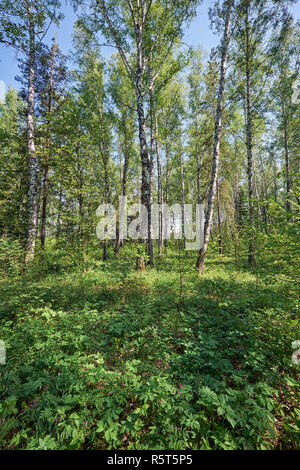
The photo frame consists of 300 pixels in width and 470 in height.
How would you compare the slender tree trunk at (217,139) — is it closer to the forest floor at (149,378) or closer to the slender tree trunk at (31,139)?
the forest floor at (149,378)

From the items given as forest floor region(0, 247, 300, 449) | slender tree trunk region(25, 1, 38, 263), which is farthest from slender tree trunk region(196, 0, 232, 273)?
slender tree trunk region(25, 1, 38, 263)

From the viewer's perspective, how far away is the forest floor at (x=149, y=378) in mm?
1913

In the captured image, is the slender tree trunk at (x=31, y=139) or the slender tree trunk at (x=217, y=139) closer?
the slender tree trunk at (x=217, y=139)

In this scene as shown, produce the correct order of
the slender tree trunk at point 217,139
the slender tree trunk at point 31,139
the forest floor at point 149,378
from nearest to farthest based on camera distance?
1. the forest floor at point 149,378
2. the slender tree trunk at point 217,139
3. the slender tree trunk at point 31,139

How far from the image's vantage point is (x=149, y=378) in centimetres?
254

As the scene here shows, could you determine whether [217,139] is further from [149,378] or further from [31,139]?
[31,139]

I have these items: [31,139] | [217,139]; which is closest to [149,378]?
[217,139]

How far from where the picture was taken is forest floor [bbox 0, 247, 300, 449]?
6.28ft

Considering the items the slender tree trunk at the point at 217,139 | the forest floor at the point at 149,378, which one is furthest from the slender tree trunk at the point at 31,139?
the slender tree trunk at the point at 217,139

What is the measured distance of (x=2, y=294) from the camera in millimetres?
5020

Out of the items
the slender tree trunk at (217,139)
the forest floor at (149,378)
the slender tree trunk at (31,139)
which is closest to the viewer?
the forest floor at (149,378)

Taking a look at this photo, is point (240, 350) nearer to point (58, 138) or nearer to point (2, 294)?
point (2, 294)

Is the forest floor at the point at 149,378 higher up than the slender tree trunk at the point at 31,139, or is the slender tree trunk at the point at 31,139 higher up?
the slender tree trunk at the point at 31,139

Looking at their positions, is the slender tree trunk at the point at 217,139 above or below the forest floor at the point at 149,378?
above
